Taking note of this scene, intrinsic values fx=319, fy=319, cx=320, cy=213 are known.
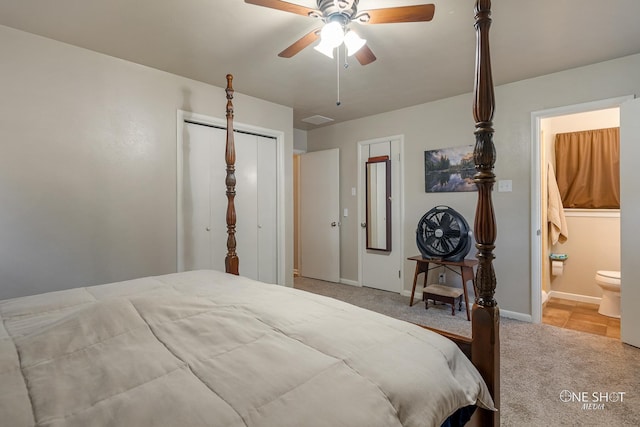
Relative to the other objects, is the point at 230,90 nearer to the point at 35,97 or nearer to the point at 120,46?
the point at 120,46

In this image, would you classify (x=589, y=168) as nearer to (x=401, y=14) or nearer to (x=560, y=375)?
(x=560, y=375)

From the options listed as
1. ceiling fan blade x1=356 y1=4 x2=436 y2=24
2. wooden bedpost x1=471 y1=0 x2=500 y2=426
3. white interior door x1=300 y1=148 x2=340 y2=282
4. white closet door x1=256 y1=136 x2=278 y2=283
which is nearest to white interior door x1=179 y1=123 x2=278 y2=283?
white closet door x1=256 y1=136 x2=278 y2=283

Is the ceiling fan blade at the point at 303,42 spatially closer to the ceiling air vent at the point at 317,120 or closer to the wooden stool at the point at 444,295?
the ceiling air vent at the point at 317,120

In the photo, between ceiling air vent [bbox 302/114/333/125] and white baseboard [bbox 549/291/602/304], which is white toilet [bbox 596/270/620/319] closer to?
white baseboard [bbox 549/291/602/304]

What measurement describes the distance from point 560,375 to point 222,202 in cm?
317

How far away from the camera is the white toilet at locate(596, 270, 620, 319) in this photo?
3176 mm

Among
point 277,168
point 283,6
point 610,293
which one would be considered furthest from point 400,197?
Answer: point 283,6

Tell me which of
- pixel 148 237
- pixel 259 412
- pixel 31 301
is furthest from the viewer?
pixel 148 237

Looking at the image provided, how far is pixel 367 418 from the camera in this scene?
2.27ft

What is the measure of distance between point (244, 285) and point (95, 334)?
812 mm

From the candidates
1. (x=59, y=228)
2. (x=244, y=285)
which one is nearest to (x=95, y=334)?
(x=244, y=285)

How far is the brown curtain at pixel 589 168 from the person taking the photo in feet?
11.8

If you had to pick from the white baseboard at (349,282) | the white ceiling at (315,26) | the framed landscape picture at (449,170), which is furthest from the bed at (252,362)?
the white baseboard at (349,282)

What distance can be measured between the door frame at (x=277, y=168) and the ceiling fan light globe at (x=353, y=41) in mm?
Answer: 1834
